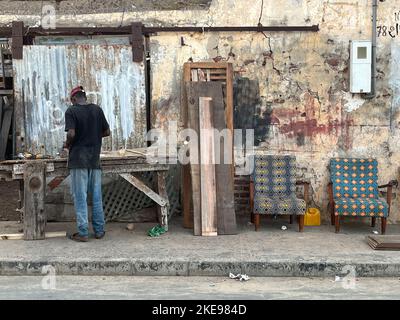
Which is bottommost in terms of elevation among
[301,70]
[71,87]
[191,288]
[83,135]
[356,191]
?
[191,288]

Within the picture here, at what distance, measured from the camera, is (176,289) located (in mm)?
6438

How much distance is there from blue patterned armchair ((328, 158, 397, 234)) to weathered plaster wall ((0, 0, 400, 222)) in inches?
9.6

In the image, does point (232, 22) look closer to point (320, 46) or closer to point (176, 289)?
point (320, 46)

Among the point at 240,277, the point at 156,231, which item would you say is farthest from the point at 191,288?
the point at 156,231

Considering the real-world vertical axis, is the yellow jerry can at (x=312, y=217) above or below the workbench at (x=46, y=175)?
below

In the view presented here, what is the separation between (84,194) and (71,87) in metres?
1.89

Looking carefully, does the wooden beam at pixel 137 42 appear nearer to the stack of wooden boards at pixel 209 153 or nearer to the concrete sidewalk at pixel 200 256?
the stack of wooden boards at pixel 209 153

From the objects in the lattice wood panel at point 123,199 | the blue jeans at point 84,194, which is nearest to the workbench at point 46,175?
the blue jeans at point 84,194

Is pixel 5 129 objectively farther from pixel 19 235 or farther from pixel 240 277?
pixel 240 277

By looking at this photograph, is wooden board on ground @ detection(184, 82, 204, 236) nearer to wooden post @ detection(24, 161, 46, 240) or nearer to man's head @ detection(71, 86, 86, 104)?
man's head @ detection(71, 86, 86, 104)

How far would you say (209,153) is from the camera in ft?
27.6

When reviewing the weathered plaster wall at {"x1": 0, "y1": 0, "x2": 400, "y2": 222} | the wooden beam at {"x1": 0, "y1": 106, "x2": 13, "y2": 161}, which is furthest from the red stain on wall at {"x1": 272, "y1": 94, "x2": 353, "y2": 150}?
the wooden beam at {"x1": 0, "y1": 106, "x2": 13, "y2": 161}

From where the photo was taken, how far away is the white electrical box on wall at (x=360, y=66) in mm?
8789

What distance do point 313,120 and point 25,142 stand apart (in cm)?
430
